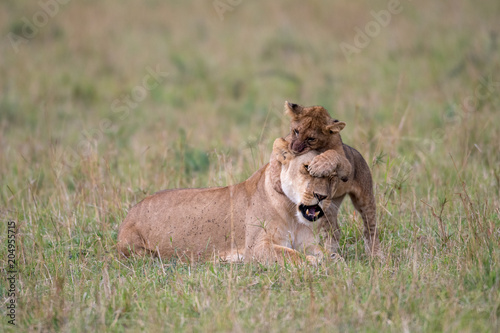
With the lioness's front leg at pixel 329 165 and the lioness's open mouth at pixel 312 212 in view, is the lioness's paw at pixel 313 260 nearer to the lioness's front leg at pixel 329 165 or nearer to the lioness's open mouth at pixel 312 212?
the lioness's open mouth at pixel 312 212

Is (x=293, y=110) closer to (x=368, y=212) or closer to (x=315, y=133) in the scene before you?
(x=315, y=133)

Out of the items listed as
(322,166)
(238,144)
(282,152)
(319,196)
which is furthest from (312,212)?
(238,144)

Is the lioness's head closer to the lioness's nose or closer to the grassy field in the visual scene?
the lioness's nose

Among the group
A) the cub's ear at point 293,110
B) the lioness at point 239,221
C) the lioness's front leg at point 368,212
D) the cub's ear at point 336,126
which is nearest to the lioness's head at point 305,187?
the lioness at point 239,221

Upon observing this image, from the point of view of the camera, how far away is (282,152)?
4.64 metres

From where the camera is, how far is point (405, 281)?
408 centimetres

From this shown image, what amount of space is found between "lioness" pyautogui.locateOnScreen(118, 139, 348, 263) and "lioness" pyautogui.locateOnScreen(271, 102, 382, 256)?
91 millimetres

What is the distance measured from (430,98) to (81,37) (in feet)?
23.6

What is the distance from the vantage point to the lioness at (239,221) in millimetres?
4521

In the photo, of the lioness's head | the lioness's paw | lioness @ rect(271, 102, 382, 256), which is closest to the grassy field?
the lioness's paw

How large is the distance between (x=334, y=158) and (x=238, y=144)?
3.97 metres

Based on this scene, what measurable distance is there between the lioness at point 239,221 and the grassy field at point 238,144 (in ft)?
0.61

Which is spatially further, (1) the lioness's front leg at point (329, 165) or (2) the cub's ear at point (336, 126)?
(2) the cub's ear at point (336, 126)

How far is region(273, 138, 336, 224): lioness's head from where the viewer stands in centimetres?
430
